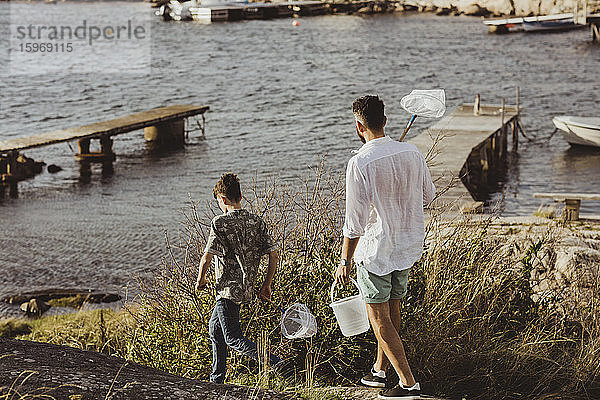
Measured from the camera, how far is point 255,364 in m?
A: 5.91

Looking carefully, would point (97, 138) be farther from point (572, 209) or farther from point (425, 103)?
point (425, 103)

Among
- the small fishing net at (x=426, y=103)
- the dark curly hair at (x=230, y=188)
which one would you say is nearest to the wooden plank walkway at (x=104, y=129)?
the dark curly hair at (x=230, y=188)

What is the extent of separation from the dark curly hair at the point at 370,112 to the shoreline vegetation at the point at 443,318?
60.4 inches

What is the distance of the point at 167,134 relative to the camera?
28125 mm

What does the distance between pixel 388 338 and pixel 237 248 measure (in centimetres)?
116

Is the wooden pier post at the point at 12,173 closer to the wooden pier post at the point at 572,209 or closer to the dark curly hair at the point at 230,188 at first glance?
the wooden pier post at the point at 572,209

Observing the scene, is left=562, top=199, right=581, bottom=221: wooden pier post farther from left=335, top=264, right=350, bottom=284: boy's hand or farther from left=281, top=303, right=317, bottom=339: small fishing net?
left=335, top=264, right=350, bottom=284: boy's hand

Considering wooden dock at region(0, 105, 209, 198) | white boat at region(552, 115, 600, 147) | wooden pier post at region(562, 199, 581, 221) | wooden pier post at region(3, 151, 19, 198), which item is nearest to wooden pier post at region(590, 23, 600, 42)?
white boat at region(552, 115, 600, 147)

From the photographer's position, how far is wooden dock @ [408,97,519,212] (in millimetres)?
19203

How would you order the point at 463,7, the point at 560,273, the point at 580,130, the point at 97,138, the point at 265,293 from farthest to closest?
the point at 463,7 < the point at 580,130 < the point at 97,138 < the point at 560,273 < the point at 265,293

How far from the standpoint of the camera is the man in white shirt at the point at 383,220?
15.9 feet

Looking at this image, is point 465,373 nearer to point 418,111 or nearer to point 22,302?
point 418,111

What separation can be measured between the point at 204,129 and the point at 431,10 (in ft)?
218

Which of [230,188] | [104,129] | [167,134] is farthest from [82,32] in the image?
[230,188]
